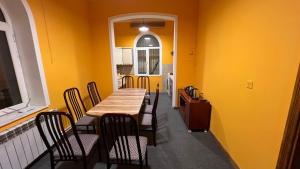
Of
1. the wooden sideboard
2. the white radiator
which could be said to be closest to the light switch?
the wooden sideboard

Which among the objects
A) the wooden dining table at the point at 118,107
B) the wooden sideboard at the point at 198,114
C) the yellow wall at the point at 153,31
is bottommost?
the wooden sideboard at the point at 198,114

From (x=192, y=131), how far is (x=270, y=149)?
1.53 m

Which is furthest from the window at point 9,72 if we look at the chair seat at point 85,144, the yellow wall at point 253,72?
the yellow wall at point 253,72

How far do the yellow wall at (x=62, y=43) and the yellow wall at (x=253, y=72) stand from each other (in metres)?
2.79

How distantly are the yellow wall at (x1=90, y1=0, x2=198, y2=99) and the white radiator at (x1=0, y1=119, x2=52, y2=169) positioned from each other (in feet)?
7.16

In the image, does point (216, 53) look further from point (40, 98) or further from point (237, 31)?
point (40, 98)

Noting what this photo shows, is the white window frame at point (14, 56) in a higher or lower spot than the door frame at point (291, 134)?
higher

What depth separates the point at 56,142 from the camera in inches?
60.0

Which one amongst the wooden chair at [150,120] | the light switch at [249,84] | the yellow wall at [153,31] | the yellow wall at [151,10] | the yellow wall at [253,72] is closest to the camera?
the yellow wall at [253,72]

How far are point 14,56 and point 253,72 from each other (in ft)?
10.5

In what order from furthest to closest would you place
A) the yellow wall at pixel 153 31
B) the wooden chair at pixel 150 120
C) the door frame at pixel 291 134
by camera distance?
1. the yellow wall at pixel 153 31
2. the wooden chair at pixel 150 120
3. the door frame at pixel 291 134

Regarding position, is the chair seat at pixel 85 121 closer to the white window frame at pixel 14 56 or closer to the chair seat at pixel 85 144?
the chair seat at pixel 85 144

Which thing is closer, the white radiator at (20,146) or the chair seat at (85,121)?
the white radiator at (20,146)

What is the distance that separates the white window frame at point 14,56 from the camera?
1974mm
